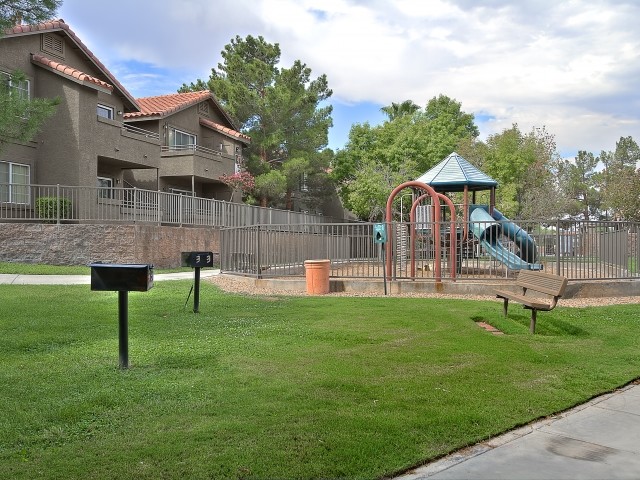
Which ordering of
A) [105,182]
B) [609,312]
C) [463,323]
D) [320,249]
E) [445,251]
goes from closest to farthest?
[463,323], [609,312], [445,251], [320,249], [105,182]

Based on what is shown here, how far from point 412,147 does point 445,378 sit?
3460 centimetres

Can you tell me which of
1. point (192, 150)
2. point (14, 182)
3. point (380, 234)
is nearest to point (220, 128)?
point (192, 150)

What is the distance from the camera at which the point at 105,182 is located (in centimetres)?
2788

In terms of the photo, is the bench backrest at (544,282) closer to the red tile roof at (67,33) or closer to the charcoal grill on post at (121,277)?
the charcoal grill on post at (121,277)

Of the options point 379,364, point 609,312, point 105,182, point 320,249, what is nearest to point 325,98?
point 105,182

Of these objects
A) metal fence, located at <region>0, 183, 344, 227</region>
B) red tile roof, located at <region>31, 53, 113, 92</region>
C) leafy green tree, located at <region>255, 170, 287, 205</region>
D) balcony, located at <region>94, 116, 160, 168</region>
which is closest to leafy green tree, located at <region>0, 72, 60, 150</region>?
metal fence, located at <region>0, 183, 344, 227</region>

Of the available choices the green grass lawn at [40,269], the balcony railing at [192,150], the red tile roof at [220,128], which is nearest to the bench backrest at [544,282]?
the green grass lawn at [40,269]

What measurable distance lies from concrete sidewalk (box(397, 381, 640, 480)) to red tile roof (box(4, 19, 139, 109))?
2233 centimetres

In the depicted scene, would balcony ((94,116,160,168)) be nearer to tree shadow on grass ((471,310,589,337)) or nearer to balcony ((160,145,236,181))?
balcony ((160,145,236,181))

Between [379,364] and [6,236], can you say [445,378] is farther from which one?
[6,236]

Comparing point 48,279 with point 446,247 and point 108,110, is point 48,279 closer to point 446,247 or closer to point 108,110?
point 446,247

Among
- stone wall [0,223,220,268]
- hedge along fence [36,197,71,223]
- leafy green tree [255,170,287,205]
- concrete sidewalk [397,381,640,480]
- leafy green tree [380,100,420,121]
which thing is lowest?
concrete sidewalk [397,381,640,480]

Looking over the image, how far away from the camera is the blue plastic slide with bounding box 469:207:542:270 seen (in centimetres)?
1595

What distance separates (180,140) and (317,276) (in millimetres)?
21379
